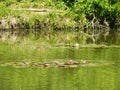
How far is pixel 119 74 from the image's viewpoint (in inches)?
952

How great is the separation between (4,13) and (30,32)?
401cm

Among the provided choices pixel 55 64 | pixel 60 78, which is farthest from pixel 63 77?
pixel 55 64

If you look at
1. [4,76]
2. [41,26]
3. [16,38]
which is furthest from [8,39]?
[4,76]

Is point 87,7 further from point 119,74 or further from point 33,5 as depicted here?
point 119,74

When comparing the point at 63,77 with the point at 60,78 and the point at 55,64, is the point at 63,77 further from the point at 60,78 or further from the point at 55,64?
the point at 55,64

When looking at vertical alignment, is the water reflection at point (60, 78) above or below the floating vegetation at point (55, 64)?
above

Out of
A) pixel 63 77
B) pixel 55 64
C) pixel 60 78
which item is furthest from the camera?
pixel 55 64

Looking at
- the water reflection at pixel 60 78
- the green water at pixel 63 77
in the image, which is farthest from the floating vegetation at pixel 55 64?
the water reflection at pixel 60 78

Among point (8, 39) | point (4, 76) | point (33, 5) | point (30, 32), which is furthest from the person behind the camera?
point (33, 5)

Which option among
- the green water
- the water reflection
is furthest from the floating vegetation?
the water reflection

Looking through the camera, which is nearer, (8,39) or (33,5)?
(8,39)

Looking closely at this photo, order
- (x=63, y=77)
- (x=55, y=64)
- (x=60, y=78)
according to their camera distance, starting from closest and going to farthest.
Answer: (x=60, y=78) < (x=63, y=77) < (x=55, y=64)

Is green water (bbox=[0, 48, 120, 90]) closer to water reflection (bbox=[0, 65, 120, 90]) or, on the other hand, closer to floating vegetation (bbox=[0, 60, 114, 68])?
water reflection (bbox=[0, 65, 120, 90])

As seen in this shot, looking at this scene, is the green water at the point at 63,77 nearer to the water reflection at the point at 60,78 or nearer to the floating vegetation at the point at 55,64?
the water reflection at the point at 60,78
